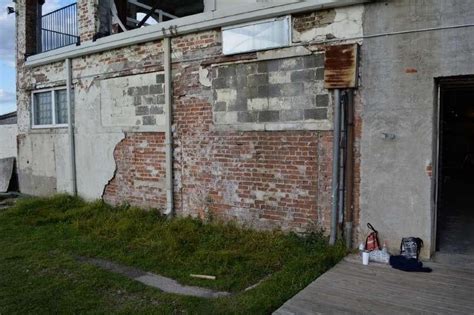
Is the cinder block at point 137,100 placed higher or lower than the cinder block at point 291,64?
lower

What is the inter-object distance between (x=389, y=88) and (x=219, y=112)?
2.64 m

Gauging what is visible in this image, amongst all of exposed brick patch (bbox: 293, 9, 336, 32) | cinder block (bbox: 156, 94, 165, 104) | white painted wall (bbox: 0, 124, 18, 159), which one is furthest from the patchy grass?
white painted wall (bbox: 0, 124, 18, 159)

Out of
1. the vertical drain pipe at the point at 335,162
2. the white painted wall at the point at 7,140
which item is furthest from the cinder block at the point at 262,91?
the white painted wall at the point at 7,140

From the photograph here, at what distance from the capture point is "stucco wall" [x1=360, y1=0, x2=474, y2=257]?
15.5ft

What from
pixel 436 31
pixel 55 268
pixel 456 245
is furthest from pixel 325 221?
pixel 55 268

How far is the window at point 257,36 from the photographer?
587cm

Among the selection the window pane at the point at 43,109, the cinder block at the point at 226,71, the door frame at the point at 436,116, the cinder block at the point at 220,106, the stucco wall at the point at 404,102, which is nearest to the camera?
the stucco wall at the point at 404,102

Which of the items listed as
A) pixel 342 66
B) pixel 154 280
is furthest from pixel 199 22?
pixel 154 280

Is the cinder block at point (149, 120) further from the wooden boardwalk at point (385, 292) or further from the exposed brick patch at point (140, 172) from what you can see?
the wooden boardwalk at point (385, 292)

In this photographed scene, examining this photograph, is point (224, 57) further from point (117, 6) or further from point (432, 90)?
point (117, 6)

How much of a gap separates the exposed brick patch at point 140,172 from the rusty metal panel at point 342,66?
3.34 meters

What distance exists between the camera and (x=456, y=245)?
541 cm

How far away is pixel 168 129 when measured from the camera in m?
7.20

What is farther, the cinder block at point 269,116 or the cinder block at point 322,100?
the cinder block at point 269,116
